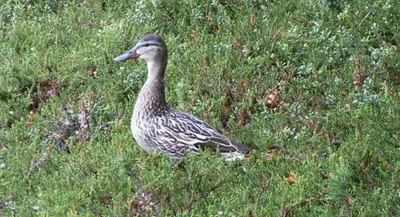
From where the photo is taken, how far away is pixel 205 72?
9828mm

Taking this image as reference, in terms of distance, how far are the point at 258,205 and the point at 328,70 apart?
3108 millimetres

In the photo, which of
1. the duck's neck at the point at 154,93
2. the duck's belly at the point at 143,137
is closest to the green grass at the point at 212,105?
the duck's belly at the point at 143,137

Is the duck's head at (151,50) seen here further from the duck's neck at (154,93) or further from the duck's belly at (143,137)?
the duck's belly at (143,137)

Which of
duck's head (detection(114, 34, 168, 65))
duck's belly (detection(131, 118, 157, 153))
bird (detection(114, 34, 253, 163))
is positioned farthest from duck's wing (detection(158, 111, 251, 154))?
duck's head (detection(114, 34, 168, 65))

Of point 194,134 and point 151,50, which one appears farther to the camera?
point 151,50

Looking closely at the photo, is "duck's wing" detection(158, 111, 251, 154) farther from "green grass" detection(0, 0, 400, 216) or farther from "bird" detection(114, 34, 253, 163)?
"green grass" detection(0, 0, 400, 216)

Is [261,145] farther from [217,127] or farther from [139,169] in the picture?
[139,169]

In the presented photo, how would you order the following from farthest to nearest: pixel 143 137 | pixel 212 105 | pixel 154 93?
pixel 212 105 < pixel 154 93 < pixel 143 137

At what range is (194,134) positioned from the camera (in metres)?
8.16

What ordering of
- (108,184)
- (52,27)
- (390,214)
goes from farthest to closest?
(52,27) < (108,184) < (390,214)

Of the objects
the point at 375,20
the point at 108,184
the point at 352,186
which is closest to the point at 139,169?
the point at 108,184

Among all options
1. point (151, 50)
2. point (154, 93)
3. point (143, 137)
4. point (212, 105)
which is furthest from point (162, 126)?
point (212, 105)

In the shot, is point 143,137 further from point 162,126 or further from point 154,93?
point 154,93

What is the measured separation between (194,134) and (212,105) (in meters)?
1.14
